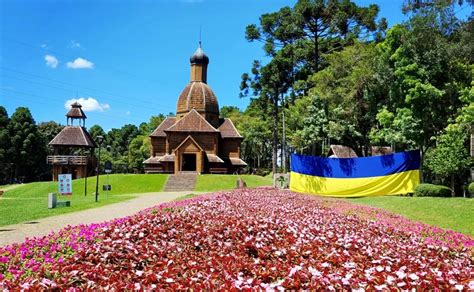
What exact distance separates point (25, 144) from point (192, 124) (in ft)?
104

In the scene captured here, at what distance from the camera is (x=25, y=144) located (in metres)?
61.7

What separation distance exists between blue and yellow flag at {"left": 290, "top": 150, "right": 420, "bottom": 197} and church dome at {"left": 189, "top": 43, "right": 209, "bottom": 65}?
1163 inches

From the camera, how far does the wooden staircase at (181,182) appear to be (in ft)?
124

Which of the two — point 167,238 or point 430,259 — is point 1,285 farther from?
point 430,259

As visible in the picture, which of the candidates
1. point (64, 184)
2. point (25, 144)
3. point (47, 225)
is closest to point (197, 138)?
point (64, 184)

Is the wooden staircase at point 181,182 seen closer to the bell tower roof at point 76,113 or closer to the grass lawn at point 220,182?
the grass lawn at point 220,182

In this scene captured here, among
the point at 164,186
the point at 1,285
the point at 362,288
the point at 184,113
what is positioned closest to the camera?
the point at 362,288

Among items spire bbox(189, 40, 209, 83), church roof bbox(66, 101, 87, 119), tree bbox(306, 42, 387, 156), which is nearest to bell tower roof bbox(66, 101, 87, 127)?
church roof bbox(66, 101, 87, 119)

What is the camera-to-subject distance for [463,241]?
9.73m

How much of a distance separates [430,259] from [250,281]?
11.2ft

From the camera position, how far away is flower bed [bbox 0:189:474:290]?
15.1 ft

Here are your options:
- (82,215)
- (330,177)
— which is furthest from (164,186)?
(82,215)

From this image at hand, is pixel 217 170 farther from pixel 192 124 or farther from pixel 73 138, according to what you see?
pixel 73 138

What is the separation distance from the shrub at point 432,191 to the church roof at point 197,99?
3267 centimetres
